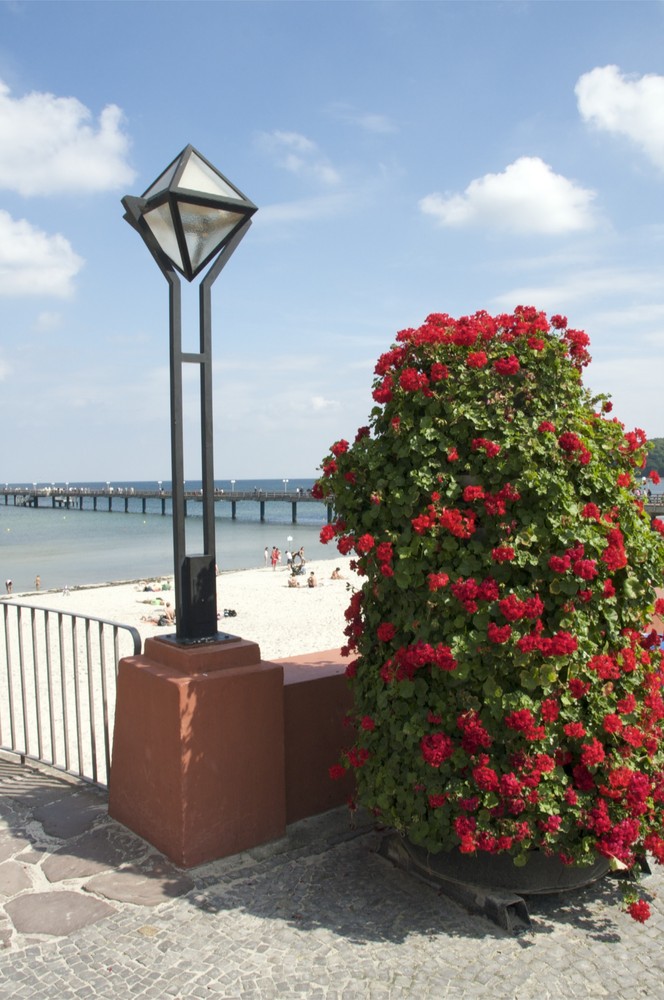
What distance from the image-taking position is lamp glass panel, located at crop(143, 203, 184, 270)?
12.6 feet

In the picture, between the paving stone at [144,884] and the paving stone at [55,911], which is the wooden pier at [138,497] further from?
the paving stone at [55,911]

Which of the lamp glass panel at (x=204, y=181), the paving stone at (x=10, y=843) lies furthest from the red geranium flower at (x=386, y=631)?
the lamp glass panel at (x=204, y=181)

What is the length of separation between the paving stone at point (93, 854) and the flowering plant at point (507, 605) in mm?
1208

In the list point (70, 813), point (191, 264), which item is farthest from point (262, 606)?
point (191, 264)

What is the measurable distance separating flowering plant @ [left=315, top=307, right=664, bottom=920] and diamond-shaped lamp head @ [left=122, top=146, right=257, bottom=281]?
4.09 ft

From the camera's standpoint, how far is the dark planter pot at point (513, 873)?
318cm

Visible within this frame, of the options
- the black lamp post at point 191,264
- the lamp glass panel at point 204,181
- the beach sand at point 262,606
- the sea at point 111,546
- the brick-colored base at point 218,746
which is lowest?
the sea at point 111,546

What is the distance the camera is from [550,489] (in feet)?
9.84

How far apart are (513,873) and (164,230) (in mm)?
3423

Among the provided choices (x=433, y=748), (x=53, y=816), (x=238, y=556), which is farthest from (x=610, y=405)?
(x=238, y=556)

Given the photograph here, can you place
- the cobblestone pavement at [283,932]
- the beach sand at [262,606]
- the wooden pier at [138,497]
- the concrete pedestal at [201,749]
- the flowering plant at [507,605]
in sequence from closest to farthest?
the cobblestone pavement at [283,932]
the flowering plant at [507,605]
the concrete pedestal at [201,749]
the beach sand at [262,606]
the wooden pier at [138,497]

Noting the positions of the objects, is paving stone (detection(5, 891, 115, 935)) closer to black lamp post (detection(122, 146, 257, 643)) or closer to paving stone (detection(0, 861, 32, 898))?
paving stone (detection(0, 861, 32, 898))

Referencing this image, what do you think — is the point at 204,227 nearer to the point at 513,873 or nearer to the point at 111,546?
the point at 513,873

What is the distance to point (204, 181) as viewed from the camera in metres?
3.83
